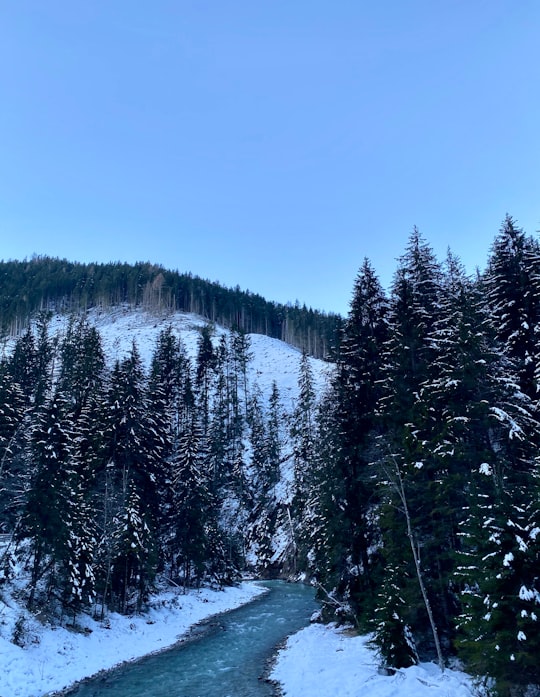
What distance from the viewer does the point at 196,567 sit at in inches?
1847

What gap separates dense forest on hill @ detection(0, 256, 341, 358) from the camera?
506 feet

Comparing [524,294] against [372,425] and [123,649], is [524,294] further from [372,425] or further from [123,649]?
[123,649]

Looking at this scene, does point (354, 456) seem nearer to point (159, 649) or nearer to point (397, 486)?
point (397, 486)

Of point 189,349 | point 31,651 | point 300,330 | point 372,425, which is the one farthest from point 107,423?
point 300,330

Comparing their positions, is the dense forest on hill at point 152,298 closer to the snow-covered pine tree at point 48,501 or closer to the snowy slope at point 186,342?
the snowy slope at point 186,342

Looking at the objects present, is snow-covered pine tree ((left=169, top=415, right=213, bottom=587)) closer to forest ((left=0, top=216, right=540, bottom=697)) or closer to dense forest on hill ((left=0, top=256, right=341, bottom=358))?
forest ((left=0, top=216, right=540, bottom=697))

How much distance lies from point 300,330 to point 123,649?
133 m

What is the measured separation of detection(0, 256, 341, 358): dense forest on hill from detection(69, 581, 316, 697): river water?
115m

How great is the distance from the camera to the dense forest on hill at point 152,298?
15412 centimetres

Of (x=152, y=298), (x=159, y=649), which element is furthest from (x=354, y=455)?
(x=152, y=298)

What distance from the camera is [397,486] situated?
64.8 ft

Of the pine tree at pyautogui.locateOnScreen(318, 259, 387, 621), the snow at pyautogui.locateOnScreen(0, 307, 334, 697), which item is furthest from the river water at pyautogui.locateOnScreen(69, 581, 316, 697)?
the pine tree at pyautogui.locateOnScreen(318, 259, 387, 621)

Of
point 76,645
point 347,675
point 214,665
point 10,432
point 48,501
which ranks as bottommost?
point 214,665

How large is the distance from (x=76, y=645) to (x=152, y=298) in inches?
5593
